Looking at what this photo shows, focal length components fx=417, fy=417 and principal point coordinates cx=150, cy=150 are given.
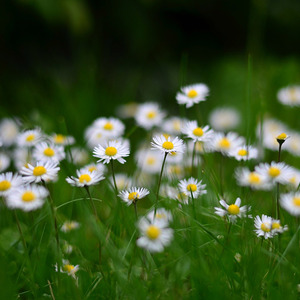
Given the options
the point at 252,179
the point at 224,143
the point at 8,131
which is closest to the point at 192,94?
the point at 224,143

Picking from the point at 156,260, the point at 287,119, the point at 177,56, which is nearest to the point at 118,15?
the point at 177,56

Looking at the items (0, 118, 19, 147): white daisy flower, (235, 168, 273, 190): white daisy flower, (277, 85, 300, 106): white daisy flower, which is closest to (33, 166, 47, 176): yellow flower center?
(235, 168, 273, 190): white daisy flower

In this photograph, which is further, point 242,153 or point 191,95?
point 191,95

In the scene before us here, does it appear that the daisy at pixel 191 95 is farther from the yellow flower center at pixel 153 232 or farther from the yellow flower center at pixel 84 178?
the yellow flower center at pixel 153 232

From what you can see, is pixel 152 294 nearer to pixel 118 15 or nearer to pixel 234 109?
pixel 234 109

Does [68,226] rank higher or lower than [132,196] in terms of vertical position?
lower

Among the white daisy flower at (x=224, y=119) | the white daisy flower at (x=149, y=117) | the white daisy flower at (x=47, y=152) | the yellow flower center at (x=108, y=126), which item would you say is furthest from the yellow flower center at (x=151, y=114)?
the white daisy flower at (x=224, y=119)

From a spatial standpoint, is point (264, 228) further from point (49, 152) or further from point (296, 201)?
point (49, 152)
